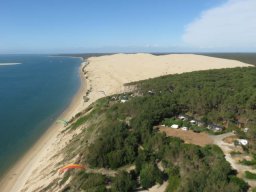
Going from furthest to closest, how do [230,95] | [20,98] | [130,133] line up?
[20,98]
[230,95]
[130,133]

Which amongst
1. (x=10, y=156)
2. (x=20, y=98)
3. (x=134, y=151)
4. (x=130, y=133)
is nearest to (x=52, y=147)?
(x=10, y=156)

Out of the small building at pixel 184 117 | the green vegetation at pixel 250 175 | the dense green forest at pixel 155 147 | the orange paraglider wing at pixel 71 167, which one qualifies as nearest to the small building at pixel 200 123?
the dense green forest at pixel 155 147

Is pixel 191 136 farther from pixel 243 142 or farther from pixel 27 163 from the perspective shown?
pixel 27 163

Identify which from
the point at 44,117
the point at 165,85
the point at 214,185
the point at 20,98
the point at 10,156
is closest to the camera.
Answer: the point at 214,185

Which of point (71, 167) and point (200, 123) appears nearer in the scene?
point (71, 167)

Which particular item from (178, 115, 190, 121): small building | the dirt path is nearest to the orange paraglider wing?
the dirt path

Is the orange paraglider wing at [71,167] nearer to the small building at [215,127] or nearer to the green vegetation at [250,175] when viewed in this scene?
the green vegetation at [250,175]

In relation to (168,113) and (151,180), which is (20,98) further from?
(151,180)

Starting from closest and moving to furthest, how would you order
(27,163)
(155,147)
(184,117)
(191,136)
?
(155,147)
(191,136)
(27,163)
(184,117)

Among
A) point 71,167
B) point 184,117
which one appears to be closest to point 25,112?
point 71,167
